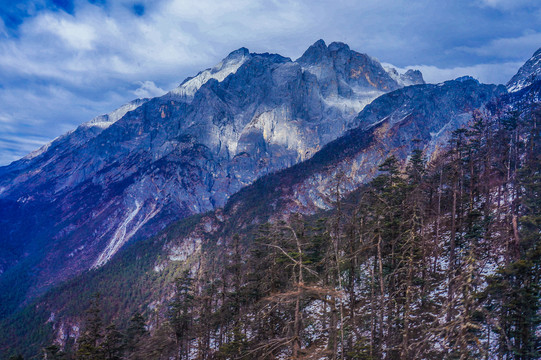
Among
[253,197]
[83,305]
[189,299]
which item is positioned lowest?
[83,305]

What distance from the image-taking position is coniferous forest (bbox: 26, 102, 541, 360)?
333 inches

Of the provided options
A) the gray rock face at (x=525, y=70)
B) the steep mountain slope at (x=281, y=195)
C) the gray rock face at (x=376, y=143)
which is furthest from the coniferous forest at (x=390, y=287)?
the gray rock face at (x=525, y=70)

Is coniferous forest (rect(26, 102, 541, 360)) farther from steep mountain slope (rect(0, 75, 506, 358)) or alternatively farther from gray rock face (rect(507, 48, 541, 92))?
gray rock face (rect(507, 48, 541, 92))

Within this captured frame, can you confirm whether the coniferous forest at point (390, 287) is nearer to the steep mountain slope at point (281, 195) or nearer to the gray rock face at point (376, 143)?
the steep mountain slope at point (281, 195)

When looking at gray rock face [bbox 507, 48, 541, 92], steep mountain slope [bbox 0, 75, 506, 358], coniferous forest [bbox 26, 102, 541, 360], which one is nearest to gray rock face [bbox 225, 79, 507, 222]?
steep mountain slope [bbox 0, 75, 506, 358]

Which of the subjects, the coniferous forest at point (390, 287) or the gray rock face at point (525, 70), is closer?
the coniferous forest at point (390, 287)

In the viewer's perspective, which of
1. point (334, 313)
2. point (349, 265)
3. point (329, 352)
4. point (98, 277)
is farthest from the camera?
point (98, 277)

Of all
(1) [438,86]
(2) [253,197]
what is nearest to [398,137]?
(1) [438,86]

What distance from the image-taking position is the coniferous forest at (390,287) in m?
8.46

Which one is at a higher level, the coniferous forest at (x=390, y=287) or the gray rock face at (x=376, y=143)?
the gray rock face at (x=376, y=143)

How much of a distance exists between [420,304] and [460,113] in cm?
17425

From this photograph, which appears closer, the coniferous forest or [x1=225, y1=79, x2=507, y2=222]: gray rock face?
the coniferous forest

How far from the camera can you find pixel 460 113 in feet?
517

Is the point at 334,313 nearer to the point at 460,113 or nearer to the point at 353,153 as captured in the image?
the point at 353,153
